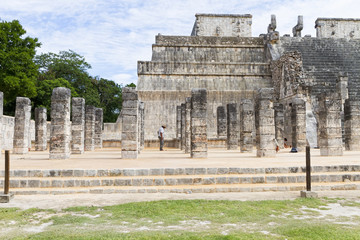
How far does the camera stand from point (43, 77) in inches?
1231

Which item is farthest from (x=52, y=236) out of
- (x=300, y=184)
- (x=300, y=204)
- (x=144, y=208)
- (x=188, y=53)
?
(x=188, y=53)

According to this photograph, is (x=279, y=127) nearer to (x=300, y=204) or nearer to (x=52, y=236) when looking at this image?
(x=300, y=204)

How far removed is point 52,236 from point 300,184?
5.00 meters

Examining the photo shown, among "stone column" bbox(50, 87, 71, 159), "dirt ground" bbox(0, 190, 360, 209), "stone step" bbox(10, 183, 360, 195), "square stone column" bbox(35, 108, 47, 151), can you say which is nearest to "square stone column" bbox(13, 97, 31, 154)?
"square stone column" bbox(35, 108, 47, 151)

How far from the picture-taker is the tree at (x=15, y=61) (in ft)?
67.3

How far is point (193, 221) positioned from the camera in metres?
4.13

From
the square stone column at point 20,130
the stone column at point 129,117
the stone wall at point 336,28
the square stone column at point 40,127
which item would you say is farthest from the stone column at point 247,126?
the stone wall at point 336,28

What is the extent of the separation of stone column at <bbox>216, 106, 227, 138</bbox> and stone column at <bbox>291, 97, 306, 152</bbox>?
4.65 meters

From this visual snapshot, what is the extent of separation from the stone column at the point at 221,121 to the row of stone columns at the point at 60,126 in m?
7.08

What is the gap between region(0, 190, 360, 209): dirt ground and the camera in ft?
17.0

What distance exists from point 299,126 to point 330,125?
274cm

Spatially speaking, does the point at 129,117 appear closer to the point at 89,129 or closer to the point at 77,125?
the point at 77,125

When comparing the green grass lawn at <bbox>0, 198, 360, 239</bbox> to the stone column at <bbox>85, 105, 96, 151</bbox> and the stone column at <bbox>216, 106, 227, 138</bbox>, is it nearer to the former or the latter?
the stone column at <bbox>85, 105, 96, 151</bbox>

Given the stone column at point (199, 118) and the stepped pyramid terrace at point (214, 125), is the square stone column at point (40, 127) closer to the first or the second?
the stepped pyramid terrace at point (214, 125)
